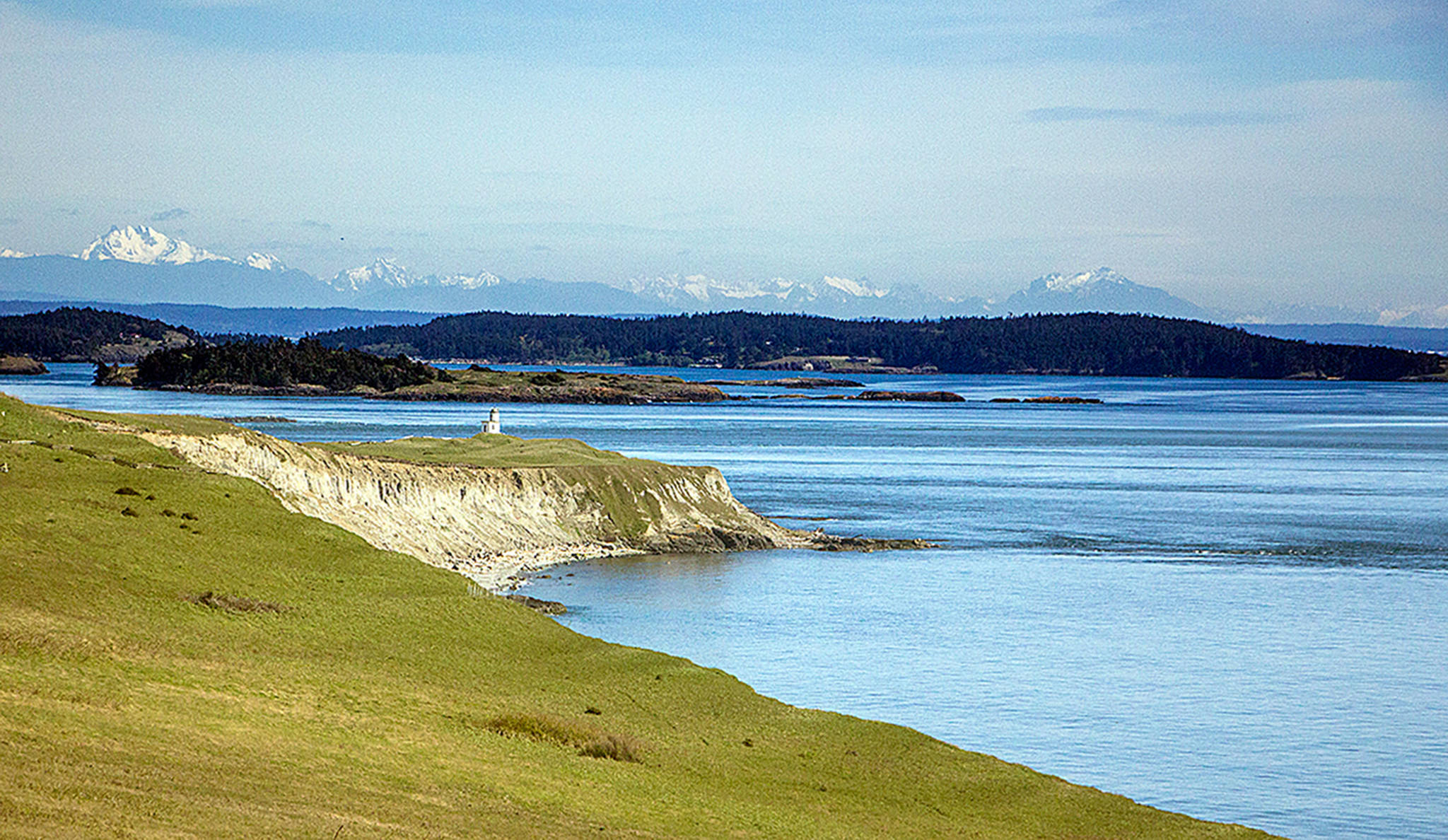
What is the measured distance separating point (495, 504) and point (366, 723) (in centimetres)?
3238

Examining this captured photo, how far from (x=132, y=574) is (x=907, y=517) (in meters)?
46.3

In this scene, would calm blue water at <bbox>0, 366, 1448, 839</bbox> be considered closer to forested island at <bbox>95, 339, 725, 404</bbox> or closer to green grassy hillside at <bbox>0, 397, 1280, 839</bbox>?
green grassy hillside at <bbox>0, 397, 1280, 839</bbox>

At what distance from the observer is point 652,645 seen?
3406 centimetres

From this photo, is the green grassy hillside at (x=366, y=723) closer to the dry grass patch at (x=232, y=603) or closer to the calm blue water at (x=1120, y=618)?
the dry grass patch at (x=232, y=603)

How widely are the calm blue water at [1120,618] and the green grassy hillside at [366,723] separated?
5.44 meters

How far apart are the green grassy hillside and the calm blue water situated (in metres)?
5.44

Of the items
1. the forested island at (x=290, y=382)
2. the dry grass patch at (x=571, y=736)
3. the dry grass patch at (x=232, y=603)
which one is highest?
the forested island at (x=290, y=382)

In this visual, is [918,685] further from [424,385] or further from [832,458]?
[424,385]

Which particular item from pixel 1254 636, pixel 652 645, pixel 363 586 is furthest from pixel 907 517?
pixel 363 586

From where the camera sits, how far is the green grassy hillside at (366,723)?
13156 millimetres

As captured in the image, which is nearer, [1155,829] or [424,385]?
[1155,829]

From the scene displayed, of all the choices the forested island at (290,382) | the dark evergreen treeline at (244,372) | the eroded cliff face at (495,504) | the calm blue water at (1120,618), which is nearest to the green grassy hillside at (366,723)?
the calm blue water at (1120,618)

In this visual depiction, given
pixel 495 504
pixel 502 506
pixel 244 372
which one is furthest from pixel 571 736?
pixel 244 372

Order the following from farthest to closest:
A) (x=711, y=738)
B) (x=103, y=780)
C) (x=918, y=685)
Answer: (x=918, y=685) < (x=711, y=738) < (x=103, y=780)
